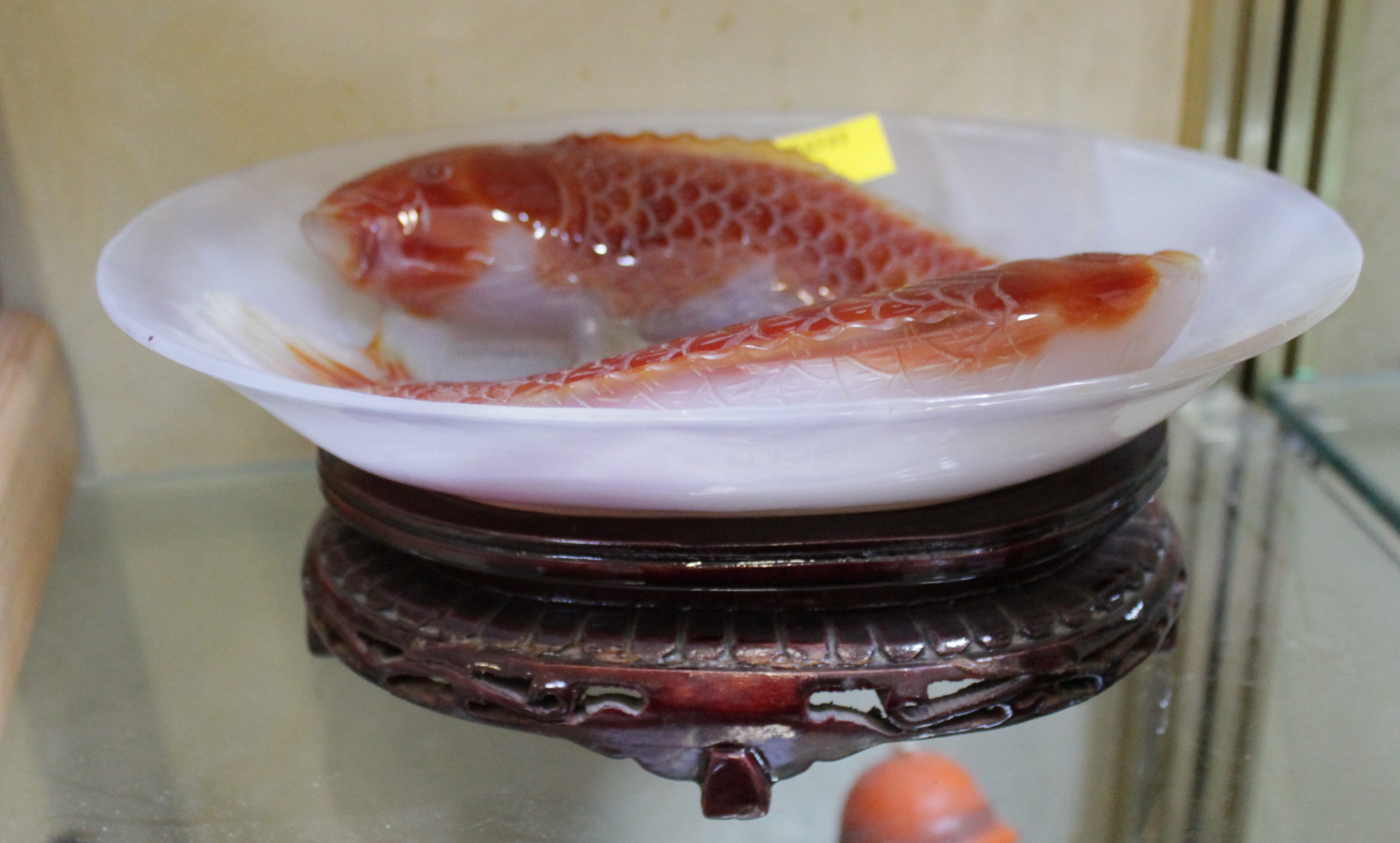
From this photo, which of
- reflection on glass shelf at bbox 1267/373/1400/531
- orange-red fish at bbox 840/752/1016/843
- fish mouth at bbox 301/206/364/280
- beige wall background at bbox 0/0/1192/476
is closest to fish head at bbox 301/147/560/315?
fish mouth at bbox 301/206/364/280

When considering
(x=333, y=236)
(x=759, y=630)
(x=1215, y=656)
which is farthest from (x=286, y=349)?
(x=1215, y=656)

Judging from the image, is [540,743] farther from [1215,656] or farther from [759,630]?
[1215,656]

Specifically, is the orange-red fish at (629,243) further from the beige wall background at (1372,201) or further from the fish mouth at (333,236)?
the beige wall background at (1372,201)

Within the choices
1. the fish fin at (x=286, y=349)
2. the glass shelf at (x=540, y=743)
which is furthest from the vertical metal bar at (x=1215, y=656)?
the fish fin at (x=286, y=349)

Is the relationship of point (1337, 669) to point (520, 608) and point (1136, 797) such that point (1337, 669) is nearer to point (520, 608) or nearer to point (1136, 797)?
point (1136, 797)

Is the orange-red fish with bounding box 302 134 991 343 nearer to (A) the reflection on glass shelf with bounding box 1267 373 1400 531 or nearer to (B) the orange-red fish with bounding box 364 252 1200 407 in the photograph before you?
(B) the orange-red fish with bounding box 364 252 1200 407

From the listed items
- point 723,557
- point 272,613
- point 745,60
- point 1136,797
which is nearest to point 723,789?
point 723,557
